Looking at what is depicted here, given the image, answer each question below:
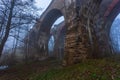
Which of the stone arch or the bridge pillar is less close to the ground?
the stone arch

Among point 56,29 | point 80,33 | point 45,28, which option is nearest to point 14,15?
point 80,33

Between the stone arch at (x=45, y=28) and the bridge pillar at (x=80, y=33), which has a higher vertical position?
the stone arch at (x=45, y=28)

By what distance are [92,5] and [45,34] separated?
1325 centimetres

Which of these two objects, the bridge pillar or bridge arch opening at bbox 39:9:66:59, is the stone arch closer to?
bridge arch opening at bbox 39:9:66:59

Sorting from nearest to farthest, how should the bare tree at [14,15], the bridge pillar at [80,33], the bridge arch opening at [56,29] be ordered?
1. the bridge pillar at [80,33]
2. the bare tree at [14,15]
3. the bridge arch opening at [56,29]

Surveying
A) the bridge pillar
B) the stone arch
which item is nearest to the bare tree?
the bridge pillar

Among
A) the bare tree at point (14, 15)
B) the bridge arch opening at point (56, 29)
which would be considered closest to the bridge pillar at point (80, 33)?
the bare tree at point (14, 15)

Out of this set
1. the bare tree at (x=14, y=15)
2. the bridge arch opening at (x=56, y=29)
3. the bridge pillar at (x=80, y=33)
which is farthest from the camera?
the bridge arch opening at (x=56, y=29)

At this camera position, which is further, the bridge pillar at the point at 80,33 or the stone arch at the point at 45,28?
the stone arch at the point at 45,28

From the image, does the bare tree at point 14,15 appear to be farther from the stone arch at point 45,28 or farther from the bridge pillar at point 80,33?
the stone arch at point 45,28

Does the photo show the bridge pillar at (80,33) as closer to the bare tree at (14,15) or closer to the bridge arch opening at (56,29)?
the bare tree at (14,15)

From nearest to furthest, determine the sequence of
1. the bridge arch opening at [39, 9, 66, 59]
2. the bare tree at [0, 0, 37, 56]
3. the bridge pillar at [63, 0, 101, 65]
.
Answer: the bridge pillar at [63, 0, 101, 65], the bare tree at [0, 0, 37, 56], the bridge arch opening at [39, 9, 66, 59]

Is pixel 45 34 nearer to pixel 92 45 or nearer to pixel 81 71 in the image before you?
pixel 92 45

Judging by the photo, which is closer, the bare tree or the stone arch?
the bare tree
